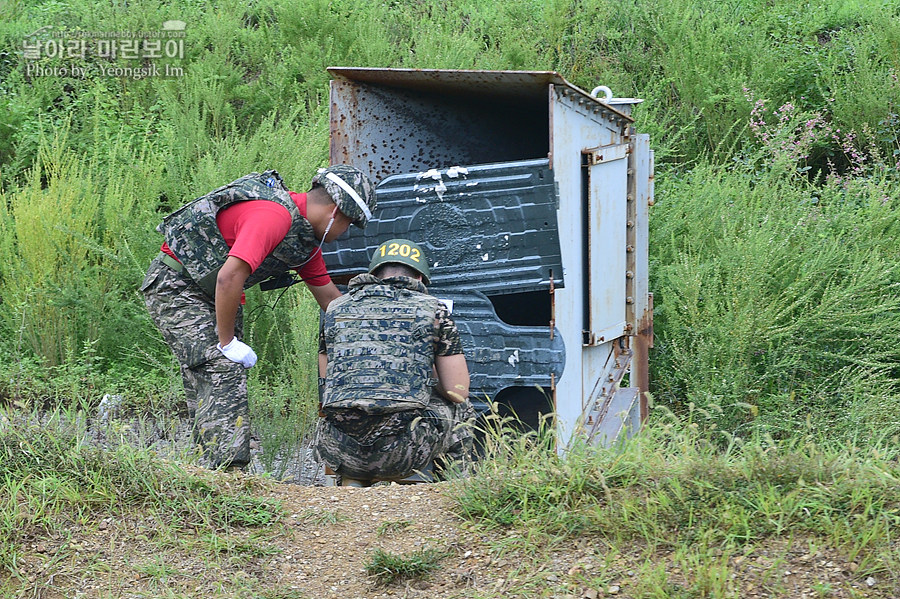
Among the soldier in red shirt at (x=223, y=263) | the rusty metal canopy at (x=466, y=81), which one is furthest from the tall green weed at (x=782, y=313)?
the soldier in red shirt at (x=223, y=263)

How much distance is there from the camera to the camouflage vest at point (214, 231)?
12.1 feet

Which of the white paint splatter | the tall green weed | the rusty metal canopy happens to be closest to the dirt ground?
the white paint splatter

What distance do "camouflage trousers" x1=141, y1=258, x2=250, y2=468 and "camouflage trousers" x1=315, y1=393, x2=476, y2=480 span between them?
36 centimetres

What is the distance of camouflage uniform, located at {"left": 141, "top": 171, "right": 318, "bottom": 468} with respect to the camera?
3.72 metres

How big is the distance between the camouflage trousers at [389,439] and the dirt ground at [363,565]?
0.54 m

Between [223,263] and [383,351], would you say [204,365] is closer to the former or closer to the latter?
[223,263]

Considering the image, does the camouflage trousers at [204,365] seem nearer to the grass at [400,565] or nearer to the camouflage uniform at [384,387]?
the camouflage uniform at [384,387]

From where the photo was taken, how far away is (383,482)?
3846mm

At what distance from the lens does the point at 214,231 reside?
12.2 ft

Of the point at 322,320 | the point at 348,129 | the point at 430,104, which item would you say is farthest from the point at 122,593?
the point at 430,104

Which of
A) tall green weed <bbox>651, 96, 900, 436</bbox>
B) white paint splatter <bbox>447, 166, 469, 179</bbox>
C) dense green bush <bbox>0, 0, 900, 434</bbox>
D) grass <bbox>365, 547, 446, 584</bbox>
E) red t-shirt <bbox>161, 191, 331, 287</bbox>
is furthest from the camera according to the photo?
dense green bush <bbox>0, 0, 900, 434</bbox>

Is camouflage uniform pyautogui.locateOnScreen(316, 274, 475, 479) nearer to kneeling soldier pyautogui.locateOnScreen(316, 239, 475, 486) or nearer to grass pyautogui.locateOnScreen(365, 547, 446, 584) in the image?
kneeling soldier pyautogui.locateOnScreen(316, 239, 475, 486)

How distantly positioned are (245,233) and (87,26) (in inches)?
248

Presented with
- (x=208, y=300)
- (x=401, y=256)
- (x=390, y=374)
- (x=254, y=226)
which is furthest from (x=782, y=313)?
(x=208, y=300)
